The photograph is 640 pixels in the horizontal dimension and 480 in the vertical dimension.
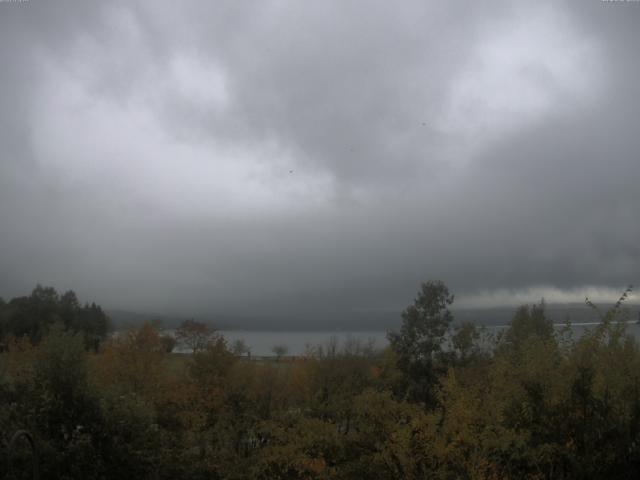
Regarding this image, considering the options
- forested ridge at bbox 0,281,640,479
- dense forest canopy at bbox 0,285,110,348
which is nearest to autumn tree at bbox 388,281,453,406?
forested ridge at bbox 0,281,640,479

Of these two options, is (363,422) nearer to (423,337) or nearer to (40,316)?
(423,337)

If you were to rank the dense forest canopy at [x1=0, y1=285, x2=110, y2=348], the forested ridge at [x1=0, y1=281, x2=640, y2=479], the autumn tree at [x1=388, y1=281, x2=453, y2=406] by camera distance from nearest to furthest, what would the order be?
the forested ridge at [x1=0, y1=281, x2=640, y2=479] → the autumn tree at [x1=388, y1=281, x2=453, y2=406] → the dense forest canopy at [x1=0, y1=285, x2=110, y2=348]

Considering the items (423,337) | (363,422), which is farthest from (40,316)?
(363,422)

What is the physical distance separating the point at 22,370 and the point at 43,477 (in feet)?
15.3

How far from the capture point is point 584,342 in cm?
1612

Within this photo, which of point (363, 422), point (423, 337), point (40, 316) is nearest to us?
point (363, 422)

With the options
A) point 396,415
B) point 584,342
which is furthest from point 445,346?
point 584,342

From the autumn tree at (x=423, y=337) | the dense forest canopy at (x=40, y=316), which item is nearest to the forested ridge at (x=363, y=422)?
the autumn tree at (x=423, y=337)

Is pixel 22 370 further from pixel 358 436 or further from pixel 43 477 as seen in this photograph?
pixel 358 436

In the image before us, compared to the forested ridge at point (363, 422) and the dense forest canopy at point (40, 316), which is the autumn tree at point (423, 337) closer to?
the forested ridge at point (363, 422)

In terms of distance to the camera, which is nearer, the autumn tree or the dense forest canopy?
the autumn tree

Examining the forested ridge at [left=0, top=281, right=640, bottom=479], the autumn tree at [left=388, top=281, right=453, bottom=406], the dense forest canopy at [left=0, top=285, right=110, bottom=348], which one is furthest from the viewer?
the dense forest canopy at [left=0, top=285, right=110, bottom=348]

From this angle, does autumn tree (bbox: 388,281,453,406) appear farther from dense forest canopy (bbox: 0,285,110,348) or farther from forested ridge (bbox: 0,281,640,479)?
dense forest canopy (bbox: 0,285,110,348)

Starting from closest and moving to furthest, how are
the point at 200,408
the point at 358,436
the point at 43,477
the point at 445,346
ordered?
the point at 43,477 < the point at 358,436 < the point at 200,408 < the point at 445,346
